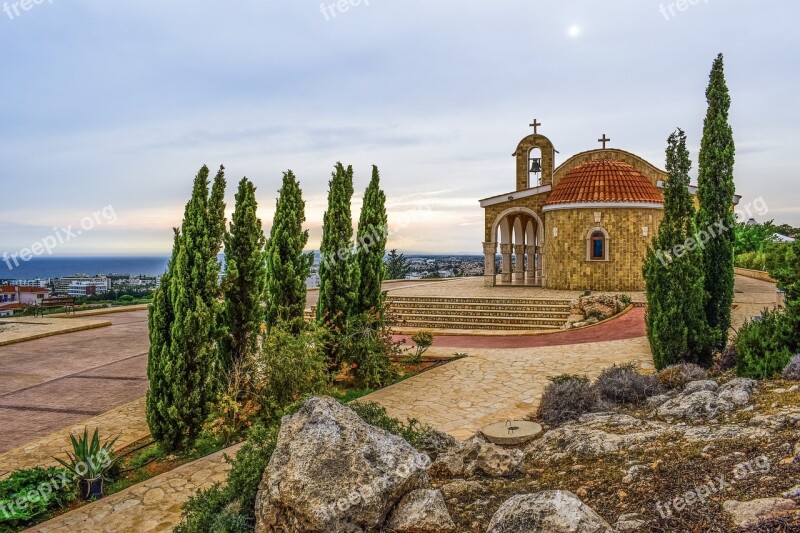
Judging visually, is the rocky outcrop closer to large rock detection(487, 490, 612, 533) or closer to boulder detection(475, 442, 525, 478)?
boulder detection(475, 442, 525, 478)

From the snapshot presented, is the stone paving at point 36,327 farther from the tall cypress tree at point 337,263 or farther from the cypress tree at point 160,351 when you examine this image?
the cypress tree at point 160,351

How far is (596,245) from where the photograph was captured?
2006 cm

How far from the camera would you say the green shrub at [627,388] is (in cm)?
718

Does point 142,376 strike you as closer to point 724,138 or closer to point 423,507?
point 423,507

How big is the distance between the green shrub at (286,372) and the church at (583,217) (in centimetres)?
1515

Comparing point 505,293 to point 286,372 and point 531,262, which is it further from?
point 286,372

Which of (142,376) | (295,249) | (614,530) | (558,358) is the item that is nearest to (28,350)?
(142,376)

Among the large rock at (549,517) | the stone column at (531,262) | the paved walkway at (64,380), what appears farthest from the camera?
the stone column at (531,262)

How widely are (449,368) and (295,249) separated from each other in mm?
3908

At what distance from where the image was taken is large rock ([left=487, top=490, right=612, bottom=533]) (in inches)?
119

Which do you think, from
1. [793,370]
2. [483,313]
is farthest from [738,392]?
[483,313]
